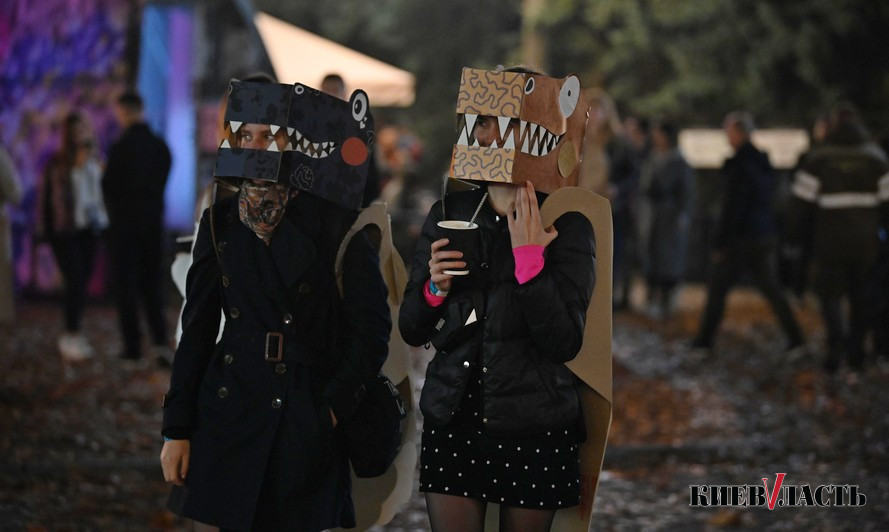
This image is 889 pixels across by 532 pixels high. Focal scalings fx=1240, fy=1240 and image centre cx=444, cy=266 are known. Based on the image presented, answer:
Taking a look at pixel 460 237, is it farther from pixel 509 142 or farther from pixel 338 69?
pixel 338 69

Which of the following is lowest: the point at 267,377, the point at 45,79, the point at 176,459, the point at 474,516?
the point at 474,516

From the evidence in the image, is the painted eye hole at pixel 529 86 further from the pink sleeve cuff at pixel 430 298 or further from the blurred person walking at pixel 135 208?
the blurred person walking at pixel 135 208

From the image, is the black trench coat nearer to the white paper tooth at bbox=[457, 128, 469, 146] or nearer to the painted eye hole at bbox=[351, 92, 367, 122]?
the painted eye hole at bbox=[351, 92, 367, 122]

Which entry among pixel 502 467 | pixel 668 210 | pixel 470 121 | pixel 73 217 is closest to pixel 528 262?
pixel 470 121

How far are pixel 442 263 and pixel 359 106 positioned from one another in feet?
2.51

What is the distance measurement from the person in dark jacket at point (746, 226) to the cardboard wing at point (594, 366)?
8161 millimetres

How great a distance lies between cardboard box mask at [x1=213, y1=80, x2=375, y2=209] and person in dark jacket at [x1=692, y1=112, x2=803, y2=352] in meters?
8.38

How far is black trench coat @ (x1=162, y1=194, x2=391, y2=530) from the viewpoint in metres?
3.84

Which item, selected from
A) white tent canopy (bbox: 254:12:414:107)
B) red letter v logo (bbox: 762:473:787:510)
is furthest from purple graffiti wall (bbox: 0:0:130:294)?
red letter v logo (bbox: 762:473:787:510)

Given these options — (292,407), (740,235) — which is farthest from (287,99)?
(740,235)

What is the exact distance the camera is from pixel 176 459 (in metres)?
3.85

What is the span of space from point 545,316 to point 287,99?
1.08 meters

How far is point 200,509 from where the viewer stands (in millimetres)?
3836

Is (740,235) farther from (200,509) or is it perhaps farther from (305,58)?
(200,509)
